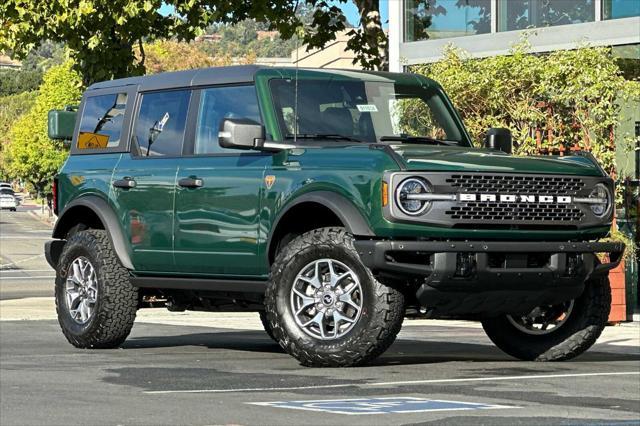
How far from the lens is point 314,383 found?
34.0 feet

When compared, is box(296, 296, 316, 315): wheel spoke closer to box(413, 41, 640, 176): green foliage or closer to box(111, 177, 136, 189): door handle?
box(111, 177, 136, 189): door handle

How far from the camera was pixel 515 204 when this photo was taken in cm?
1072

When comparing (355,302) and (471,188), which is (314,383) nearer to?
(355,302)

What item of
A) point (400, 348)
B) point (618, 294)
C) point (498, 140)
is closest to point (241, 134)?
point (498, 140)

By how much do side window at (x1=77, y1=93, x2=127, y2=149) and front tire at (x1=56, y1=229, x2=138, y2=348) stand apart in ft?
2.57

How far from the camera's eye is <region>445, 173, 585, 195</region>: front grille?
34.4ft

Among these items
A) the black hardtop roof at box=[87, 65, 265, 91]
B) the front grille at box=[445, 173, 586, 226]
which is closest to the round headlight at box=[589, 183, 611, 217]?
the front grille at box=[445, 173, 586, 226]

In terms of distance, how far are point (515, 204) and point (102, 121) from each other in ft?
13.9

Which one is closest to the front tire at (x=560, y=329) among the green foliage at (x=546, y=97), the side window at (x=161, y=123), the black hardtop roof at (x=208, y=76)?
the black hardtop roof at (x=208, y=76)

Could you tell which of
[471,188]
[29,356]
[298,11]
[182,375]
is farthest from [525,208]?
[298,11]

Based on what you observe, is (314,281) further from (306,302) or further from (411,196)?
(411,196)

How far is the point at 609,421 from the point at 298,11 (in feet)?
68.7

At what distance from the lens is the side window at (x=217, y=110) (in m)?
11.8

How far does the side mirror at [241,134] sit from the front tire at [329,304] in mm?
745
